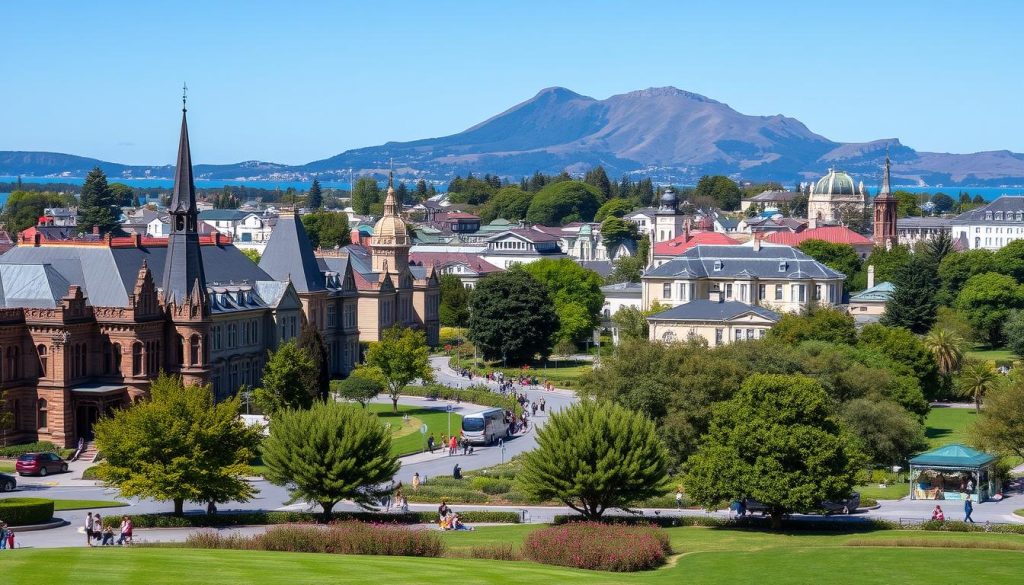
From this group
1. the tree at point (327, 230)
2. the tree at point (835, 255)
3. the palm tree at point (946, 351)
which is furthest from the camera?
the tree at point (327, 230)

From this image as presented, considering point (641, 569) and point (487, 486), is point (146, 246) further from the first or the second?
point (641, 569)

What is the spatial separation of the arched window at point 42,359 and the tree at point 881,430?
3494 centimetres

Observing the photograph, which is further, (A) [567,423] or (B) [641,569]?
(A) [567,423]

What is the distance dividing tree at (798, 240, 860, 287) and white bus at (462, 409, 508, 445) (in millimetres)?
76555

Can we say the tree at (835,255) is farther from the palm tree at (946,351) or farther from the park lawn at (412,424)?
the park lawn at (412,424)

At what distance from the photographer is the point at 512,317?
358 feet

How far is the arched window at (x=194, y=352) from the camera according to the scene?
76.9 metres

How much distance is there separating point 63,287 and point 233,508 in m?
24.0

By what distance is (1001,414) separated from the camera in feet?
207

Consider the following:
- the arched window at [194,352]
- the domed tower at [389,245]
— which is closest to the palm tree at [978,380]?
the arched window at [194,352]

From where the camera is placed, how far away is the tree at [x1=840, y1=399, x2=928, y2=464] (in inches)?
2598

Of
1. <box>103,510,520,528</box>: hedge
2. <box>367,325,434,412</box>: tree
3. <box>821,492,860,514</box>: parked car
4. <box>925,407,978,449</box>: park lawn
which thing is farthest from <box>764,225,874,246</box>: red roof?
<box>103,510,520,528</box>: hedge

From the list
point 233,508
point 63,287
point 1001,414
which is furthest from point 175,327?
point 1001,414

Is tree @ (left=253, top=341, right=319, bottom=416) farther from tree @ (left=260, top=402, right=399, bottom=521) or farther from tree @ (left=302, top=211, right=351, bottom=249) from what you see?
tree @ (left=302, top=211, right=351, bottom=249)
